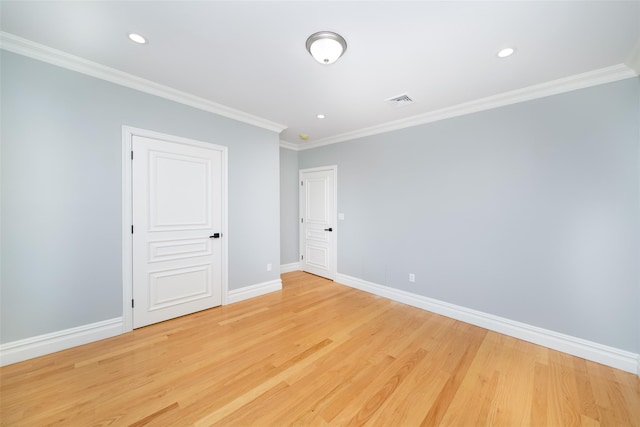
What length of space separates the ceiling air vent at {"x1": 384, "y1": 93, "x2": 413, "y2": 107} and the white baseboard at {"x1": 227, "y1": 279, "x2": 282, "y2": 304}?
3181mm

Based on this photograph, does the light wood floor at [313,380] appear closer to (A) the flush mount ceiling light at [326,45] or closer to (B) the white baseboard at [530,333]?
(B) the white baseboard at [530,333]

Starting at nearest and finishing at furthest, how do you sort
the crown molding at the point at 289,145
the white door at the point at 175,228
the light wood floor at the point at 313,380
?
the light wood floor at the point at 313,380
the white door at the point at 175,228
the crown molding at the point at 289,145

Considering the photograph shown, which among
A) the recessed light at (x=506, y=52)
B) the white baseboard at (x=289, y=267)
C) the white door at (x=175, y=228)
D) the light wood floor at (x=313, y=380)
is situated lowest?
the light wood floor at (x=313, y=380)

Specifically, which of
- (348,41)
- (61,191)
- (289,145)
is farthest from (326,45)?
(289,145)

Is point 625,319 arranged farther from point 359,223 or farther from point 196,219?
point 196,219

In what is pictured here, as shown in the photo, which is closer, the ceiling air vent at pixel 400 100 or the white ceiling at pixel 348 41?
the white ceiling at pixel 348 41

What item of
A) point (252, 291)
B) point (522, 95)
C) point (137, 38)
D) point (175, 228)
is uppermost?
point (137, 38)

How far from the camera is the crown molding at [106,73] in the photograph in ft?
6.57

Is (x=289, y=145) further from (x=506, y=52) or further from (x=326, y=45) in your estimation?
(x=506, y=52)

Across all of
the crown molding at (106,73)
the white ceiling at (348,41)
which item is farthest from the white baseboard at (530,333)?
the crown molding at (106,73)

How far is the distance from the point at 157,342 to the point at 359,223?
312cm

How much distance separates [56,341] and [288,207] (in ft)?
11.9

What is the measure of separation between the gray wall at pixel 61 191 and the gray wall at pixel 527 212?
11.2 ft

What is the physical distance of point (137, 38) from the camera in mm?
1915
